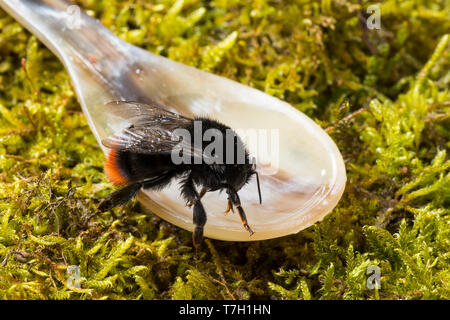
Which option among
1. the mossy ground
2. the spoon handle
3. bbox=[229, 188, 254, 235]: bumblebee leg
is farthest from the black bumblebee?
the spoon handle

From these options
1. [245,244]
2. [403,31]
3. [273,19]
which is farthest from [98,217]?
[403,31]

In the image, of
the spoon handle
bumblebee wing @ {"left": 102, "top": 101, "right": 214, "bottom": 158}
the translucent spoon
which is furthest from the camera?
the spoon handle

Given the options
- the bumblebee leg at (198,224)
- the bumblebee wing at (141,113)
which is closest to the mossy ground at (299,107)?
the bumblebee leg at (198,224)

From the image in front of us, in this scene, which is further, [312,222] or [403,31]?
[403,31]

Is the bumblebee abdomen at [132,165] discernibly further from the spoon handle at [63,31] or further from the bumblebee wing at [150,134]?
the spoon handle at [63,31]

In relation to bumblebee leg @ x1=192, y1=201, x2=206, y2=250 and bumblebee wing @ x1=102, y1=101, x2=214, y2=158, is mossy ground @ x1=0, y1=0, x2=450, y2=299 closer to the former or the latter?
bumblebee leg @ x1=192, y1=201, x2=206, y2=250
